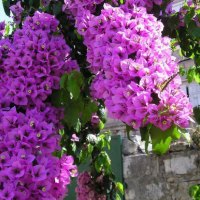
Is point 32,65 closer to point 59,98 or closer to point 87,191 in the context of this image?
point 59,98

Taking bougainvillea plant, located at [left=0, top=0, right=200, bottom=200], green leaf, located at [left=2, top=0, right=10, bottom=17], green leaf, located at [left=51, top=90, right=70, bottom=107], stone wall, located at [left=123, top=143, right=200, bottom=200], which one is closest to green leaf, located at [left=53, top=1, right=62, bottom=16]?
bougainvillea plant, located at [left=0, top=0, right=200, bottom=200]

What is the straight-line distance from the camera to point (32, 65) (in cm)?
174

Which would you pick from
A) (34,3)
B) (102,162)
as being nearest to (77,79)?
(34,3)

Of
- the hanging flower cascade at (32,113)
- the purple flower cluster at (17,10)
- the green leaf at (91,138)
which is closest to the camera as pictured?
the hanging flower cascade at (32,113)

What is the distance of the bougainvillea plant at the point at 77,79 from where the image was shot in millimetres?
1392

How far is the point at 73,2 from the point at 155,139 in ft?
2.62

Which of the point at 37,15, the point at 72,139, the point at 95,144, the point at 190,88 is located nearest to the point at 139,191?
the point at 95,144

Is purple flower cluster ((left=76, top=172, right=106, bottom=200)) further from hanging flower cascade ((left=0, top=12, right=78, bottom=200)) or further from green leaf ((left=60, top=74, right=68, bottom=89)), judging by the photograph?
green leaf ((left=60, top=74, right=68, bottom=89))

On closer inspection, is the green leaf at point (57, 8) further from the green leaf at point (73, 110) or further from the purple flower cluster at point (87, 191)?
the purple flower cluster at point (87, 191)

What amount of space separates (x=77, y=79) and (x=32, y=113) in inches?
8.5

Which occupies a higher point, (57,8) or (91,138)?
(57,8)

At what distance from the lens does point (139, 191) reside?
150 inches

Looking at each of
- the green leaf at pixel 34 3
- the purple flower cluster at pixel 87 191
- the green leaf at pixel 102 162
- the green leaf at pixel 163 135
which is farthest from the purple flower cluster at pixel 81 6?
the purple flower cluster at pixel 87 191

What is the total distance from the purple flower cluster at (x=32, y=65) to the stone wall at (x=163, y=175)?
208 centimetres
